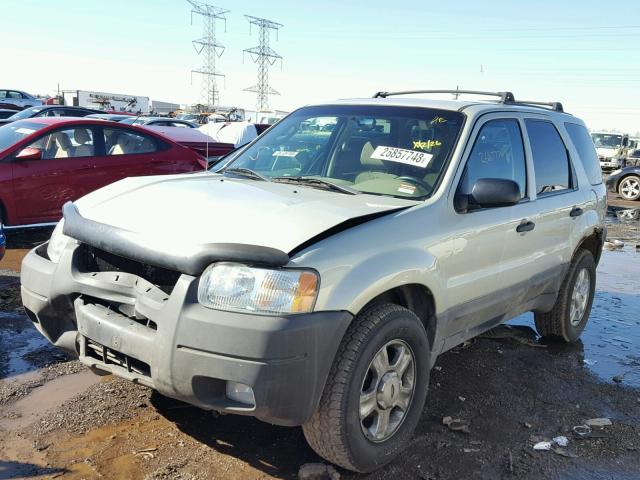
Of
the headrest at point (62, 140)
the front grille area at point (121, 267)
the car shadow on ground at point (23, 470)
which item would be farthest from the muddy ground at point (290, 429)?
the headrest at point (62, 140)

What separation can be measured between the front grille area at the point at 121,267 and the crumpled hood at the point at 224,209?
0.19 m

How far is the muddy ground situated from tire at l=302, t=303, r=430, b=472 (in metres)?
0.19

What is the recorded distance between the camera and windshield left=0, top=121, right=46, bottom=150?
25.4ft

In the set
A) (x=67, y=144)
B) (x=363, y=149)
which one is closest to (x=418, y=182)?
(x=363, y=149)

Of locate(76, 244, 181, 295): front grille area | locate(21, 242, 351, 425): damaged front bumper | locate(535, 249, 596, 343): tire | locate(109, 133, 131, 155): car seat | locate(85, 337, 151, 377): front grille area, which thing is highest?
locate(109, 133, 131, 155): car seat

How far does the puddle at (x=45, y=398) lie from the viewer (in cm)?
338

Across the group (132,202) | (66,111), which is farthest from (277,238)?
(66,111)

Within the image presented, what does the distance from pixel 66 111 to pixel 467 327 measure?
17433 millimetres

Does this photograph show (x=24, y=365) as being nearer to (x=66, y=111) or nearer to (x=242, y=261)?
(x=242, y=261)

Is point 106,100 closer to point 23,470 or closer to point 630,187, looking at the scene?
point 630,187

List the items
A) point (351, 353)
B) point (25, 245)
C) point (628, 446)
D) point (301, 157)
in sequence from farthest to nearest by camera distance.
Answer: point (25, 245) → point (301, 157) → point (628, 446) → point (351, 353)

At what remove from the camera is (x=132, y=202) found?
125 inches

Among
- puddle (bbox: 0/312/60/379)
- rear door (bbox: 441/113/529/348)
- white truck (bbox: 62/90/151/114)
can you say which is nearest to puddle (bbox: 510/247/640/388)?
rear door (bbox: 441/113/529/348)

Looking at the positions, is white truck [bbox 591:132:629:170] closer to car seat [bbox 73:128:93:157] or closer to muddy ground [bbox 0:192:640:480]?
car seat [bbox 73:128:93:157]
